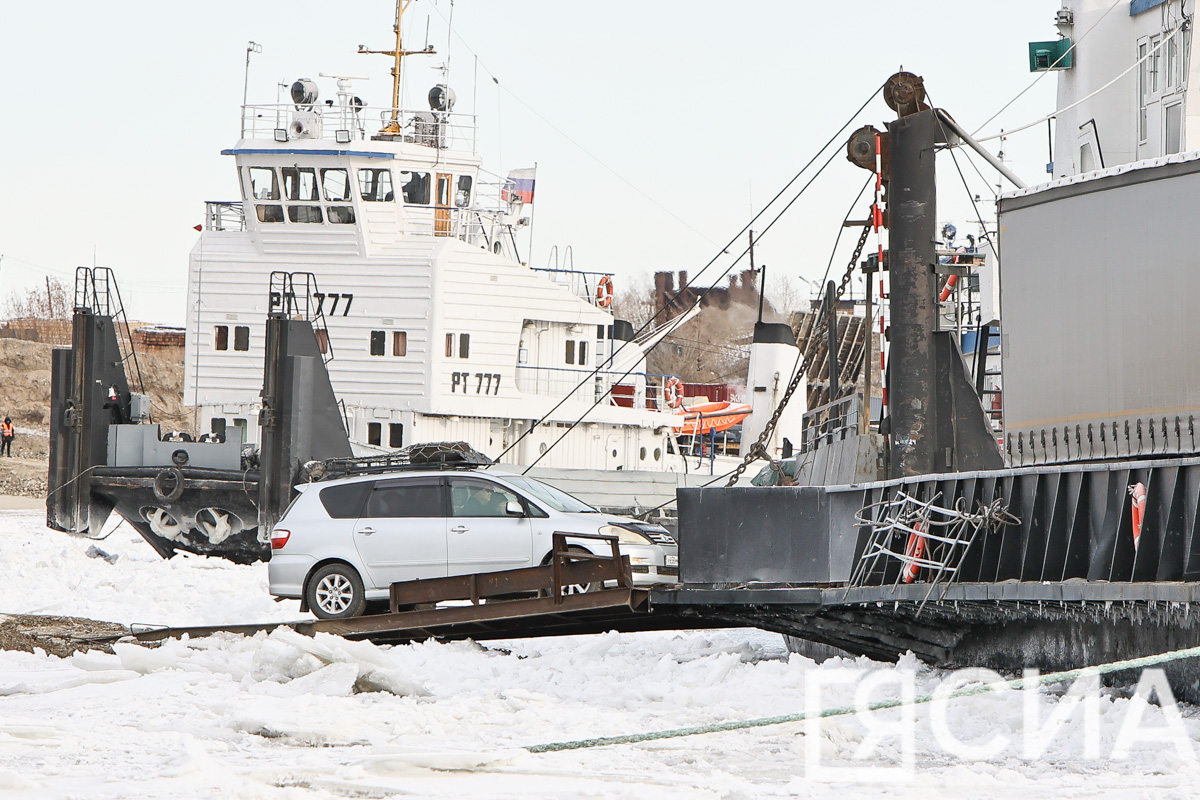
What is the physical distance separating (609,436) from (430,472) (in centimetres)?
1456

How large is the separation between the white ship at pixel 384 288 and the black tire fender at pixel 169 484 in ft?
14.9

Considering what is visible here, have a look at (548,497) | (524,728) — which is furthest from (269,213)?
(524,728)

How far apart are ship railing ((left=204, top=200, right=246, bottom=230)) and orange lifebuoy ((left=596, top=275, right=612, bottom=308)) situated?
789 cm

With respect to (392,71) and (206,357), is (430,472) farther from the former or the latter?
(392,71)

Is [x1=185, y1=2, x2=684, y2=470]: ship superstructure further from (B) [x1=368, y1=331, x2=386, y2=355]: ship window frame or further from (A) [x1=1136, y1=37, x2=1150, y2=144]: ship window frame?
(A) [x1=1136, y1=37, x2=1150, y2=144]: ship window frame

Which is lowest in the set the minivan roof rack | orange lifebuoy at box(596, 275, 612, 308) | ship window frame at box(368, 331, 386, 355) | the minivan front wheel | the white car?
the minivan front wheel

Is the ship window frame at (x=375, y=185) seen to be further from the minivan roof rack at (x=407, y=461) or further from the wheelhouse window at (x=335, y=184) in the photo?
the minivan roof rack at (x=407, y=461)

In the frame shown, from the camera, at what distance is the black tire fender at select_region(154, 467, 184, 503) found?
2095 cm

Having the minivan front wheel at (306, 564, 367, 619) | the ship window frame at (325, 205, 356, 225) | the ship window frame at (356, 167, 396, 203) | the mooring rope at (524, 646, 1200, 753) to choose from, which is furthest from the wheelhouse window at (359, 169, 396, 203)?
the mooring rope at (524, 646, 1200, 753)

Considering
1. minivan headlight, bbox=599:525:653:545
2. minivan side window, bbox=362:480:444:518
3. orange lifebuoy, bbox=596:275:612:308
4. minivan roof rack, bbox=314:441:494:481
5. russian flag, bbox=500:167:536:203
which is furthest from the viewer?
orange lifebuoy, bbox=596:275:612:308

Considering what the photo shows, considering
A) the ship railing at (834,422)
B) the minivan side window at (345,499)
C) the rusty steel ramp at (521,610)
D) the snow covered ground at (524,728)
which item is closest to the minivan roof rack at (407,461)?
the minivan side window at (345,499)

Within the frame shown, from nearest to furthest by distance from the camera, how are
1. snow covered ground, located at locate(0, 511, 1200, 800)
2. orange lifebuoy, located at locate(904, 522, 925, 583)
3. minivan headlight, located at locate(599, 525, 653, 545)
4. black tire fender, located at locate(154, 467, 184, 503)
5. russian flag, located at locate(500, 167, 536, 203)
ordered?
snow covered ground, located at locate(0, 511, 1200, 800), orange lifebuoy, located at locate(904, 522, 925, 583), minivan headlight, located at locate(599, 525, 653, 545), black tire fender, located at locate(154, 467, 184, 503), russian flag, located at locate(500, 167, 536, 203)

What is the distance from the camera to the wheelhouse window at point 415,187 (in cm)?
2625

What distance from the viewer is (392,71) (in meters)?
29.7
